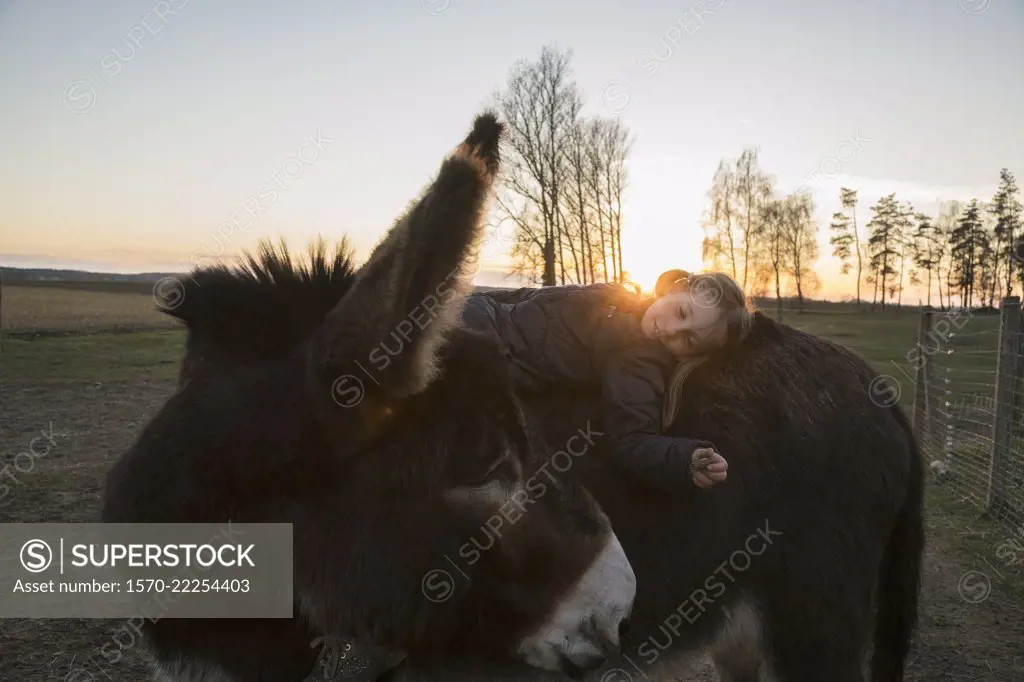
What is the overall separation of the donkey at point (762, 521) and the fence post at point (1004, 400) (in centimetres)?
685

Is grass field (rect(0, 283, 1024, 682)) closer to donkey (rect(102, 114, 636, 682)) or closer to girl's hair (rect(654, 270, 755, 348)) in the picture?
donkey (rect(102, 114, 636, 682))

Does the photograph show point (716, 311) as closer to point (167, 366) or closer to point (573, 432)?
point (573, 432)

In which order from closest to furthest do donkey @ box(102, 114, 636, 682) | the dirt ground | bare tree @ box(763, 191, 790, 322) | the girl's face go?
1. donkey @ box(102, 114, 636, 682)
2. the girl's face
3. the dirt ground
4. bare tree @ box(763, 191, 790, 322)

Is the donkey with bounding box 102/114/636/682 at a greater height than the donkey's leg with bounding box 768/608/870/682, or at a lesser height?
greater

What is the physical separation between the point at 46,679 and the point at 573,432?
4069 mm

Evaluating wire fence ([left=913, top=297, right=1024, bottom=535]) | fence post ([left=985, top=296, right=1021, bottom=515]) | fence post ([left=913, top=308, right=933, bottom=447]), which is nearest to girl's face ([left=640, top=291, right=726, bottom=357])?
wire fence ([left=913, top=297, right=1024, bottom=535])

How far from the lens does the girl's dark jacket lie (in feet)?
8.77

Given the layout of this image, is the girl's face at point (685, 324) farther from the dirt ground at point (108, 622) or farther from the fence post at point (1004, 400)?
the fence post at point (1004, 400)

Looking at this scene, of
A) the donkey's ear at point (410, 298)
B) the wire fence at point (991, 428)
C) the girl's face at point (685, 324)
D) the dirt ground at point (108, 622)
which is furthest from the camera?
the wire fence at point (991, 428)

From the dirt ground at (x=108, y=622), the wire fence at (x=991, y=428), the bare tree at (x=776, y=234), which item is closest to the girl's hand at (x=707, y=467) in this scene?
the dirt ground at (x=108, y=622)

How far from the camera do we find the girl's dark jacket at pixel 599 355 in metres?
2.67

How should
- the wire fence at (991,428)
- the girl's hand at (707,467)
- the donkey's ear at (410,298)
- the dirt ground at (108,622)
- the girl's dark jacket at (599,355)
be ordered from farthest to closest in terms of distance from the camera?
the wire fence at (991,428), the dirt ground at (108,622), the girl's dark jacket at (599,355), the girl's hand at (707,467), the donkey's ear at (410,298)

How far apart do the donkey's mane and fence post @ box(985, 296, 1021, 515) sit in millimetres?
9026

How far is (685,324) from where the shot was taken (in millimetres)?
2812
